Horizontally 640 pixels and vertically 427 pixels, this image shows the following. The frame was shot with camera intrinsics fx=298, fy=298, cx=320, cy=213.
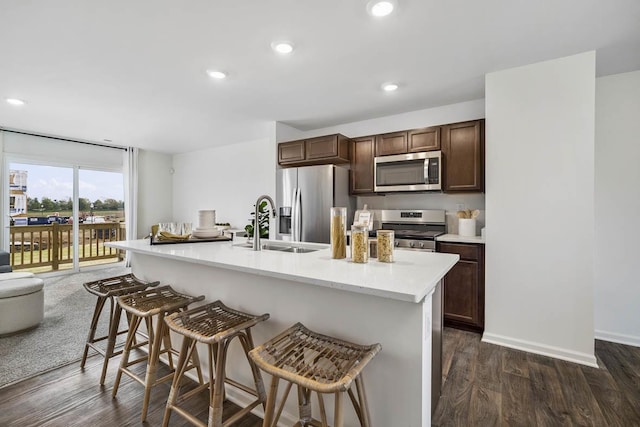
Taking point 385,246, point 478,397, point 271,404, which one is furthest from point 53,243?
point 478,397

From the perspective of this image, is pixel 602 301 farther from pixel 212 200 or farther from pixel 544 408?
pixel 212 200

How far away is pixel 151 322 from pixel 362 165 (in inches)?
115

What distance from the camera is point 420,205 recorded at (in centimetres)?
374

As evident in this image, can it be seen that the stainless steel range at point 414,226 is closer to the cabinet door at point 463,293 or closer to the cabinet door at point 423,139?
the cabinet door at point 463,293

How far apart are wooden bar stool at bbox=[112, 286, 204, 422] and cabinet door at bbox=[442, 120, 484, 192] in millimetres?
2734

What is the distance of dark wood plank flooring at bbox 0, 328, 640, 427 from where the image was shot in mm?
1659

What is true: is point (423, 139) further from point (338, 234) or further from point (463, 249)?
point (338, 234)

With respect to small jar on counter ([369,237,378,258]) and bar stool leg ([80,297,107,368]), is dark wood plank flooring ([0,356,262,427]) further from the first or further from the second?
small jar on counter ([369,237,378,258])

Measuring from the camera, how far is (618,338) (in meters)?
2.66

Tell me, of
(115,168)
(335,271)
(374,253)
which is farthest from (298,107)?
(115,168)

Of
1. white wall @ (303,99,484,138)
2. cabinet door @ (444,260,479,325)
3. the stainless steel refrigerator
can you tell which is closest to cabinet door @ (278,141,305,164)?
the stainless steel refrigerator

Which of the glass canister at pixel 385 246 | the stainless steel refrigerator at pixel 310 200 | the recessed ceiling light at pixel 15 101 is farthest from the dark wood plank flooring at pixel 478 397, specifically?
the recessed ceiling light at pixel 15 101

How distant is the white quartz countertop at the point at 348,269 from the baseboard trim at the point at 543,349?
4.54 feet

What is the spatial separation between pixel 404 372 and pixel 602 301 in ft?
8.89
